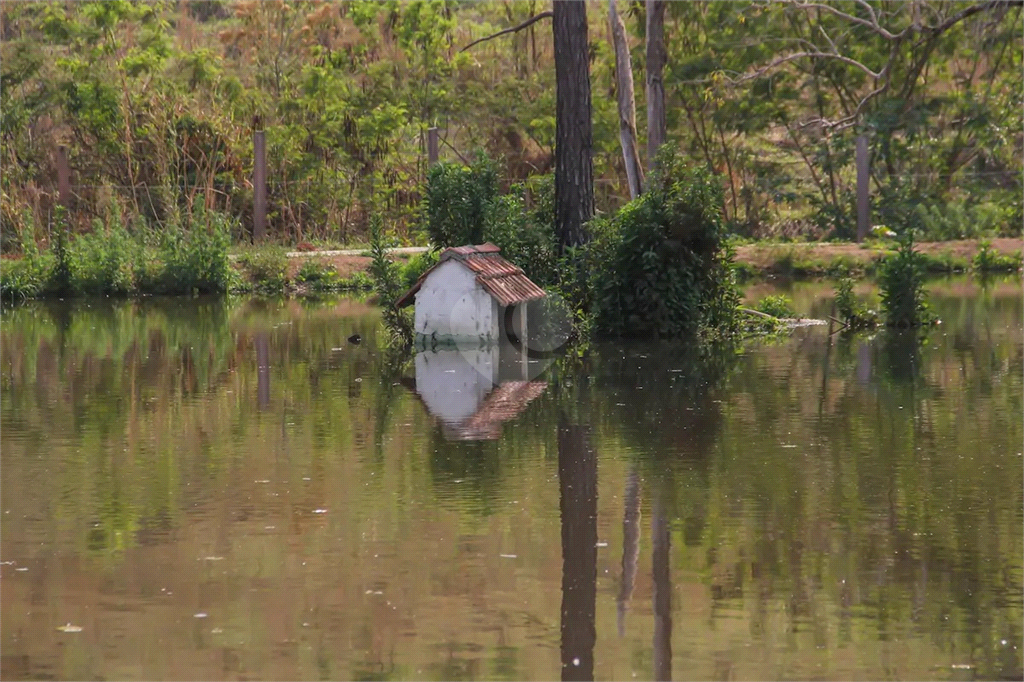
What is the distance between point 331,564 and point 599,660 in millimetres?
1837

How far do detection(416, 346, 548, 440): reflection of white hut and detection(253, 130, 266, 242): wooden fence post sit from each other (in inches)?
482

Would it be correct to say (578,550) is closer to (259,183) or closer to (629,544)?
(629,544)

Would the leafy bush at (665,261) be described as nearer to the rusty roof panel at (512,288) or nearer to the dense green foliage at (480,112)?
the rusty roof panel at (512,288)

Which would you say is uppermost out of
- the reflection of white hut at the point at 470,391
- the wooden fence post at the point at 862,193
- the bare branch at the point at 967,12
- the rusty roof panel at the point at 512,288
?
the bare branch at the point at 967,12

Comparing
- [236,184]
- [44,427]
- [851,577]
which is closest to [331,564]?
[851,577]

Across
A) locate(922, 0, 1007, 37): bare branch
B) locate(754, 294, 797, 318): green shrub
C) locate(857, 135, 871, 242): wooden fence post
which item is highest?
locate(922, 0, 1007, 37): bare branch

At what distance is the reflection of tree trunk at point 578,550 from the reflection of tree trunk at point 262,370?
3.01m

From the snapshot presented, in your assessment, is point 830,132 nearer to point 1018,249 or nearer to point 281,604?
point 1018,249

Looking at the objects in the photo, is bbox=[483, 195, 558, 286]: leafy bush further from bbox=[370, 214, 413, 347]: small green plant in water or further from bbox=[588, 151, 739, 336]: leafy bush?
bbox=[370, 214, 413, 347]: small green plant in water

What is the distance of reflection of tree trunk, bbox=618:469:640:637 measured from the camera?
6.97 meters

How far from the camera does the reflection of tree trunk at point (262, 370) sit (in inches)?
523

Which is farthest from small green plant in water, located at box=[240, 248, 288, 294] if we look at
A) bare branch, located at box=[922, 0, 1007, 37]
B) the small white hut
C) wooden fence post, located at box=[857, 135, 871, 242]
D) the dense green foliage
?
bare branch, located at box=[922, 0, 1007, 37]

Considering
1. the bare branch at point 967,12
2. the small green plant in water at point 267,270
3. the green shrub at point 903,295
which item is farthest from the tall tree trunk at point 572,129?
the bare branch at point 967,12

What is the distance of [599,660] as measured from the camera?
20.6 feet
